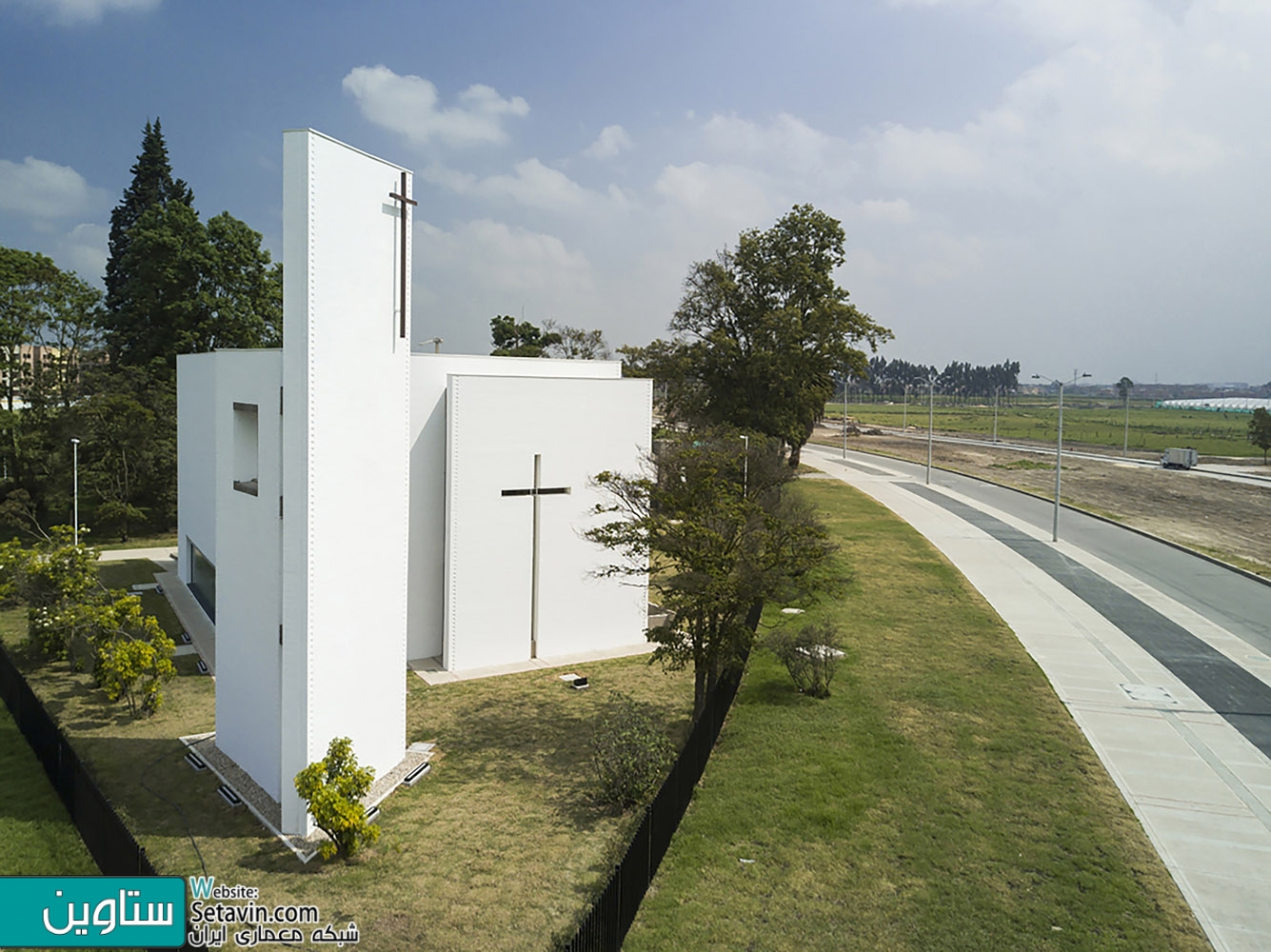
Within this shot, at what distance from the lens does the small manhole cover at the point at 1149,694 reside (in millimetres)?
17766

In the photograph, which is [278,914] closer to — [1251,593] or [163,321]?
[1251,593]

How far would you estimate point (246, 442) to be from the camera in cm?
1483

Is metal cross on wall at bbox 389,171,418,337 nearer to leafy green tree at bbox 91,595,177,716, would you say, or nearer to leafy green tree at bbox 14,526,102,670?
leafy green tree at bbox 91,595,177,716

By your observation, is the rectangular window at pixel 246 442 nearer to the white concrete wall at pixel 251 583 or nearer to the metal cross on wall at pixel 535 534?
the white concrete wall at pixel 251 583

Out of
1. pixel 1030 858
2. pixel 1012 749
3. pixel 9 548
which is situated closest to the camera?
pixel 1030 858

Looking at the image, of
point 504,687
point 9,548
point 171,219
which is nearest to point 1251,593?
point 504,687

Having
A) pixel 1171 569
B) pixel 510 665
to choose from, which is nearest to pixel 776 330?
pixel 1171 569

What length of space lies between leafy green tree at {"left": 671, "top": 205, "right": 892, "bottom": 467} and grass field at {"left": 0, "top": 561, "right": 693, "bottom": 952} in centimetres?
3180

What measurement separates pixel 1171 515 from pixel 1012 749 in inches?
1495

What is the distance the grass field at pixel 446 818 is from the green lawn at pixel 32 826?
16.8 inches

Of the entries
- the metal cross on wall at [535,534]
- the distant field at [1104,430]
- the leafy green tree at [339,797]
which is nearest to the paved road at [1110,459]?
the distant field at [1104,430]

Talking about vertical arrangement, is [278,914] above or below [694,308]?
below

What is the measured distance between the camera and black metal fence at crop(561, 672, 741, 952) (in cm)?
882

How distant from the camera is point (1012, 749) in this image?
49.7 feet
